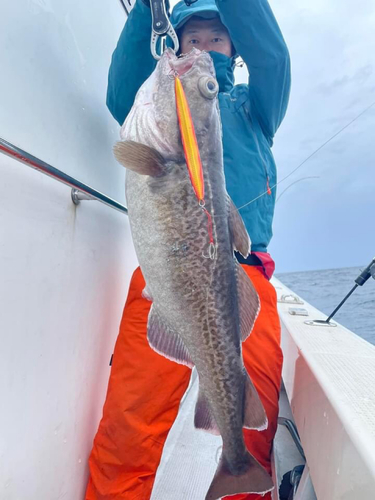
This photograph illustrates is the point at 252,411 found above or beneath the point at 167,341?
beneath

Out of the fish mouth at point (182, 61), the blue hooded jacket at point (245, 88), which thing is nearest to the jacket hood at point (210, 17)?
the blue hooded jacket at point (245, 88)

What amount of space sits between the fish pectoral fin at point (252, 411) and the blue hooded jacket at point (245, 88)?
0.85m

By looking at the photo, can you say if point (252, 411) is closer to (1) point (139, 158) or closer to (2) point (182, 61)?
(1) point (139, 158)

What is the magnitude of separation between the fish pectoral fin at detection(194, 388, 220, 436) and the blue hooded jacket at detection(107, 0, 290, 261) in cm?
91

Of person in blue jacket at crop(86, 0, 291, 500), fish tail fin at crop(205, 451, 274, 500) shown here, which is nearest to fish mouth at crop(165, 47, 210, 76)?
person in blue jacket at crop(86, 0, 291, 500)

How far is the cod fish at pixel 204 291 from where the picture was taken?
1370 mm

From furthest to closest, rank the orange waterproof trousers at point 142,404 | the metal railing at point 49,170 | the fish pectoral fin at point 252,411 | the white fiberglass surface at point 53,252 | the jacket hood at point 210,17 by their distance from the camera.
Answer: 1. the jacket hood at point 210,17
2. the orange waterproof trousers at point 142,404
3. the fish pectoral fin at point 252,411
4. the white fiberglass surface at point 53,252
5. the metal railing at point 49,170

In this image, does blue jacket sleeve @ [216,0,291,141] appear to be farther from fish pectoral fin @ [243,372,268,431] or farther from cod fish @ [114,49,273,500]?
fish pectoral fin @ [243,372,268,431]

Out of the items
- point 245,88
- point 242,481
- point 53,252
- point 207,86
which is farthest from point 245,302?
point 245,88

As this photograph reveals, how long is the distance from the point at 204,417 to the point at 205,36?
6.82 ft

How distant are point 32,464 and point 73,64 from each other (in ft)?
5.61

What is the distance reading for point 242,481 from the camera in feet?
4.51

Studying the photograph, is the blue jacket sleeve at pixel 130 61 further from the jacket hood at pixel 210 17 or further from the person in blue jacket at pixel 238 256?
the jacket hood at pixel 210 17

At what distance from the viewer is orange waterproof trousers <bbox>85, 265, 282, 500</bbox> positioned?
167cm
